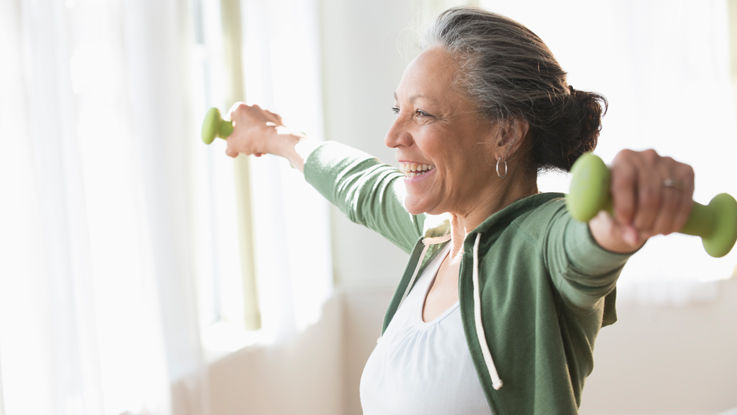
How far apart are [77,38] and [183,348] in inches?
35.6

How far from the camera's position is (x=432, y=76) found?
1.33 m

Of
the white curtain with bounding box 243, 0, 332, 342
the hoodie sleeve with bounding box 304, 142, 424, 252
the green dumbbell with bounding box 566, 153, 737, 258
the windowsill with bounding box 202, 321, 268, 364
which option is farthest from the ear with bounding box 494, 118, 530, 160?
the white curtain with bounding box 243, 0, 332, 342

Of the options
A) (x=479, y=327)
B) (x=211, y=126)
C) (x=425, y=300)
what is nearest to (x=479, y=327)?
(x=479, y=327)

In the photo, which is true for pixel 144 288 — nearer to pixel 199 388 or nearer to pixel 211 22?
pixel 199 388

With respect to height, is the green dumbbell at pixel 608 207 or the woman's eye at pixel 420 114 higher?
the woman's eye at pixel 420 114

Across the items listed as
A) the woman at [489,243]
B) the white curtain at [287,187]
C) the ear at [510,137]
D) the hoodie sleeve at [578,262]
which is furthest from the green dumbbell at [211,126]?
the white curtain at [287,187]

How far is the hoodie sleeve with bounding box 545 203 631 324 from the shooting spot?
88 cm

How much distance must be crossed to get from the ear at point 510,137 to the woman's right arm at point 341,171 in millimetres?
391

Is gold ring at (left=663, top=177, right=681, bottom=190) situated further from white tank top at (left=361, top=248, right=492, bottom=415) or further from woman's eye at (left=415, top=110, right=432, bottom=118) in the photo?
woman's eye at (left=415, top=110, right=432, bottom=118)

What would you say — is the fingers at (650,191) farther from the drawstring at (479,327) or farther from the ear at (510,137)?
the ear at (510,137)

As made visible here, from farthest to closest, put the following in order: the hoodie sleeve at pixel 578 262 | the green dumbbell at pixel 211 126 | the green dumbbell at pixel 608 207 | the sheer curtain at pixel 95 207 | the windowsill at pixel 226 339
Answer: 1. the windowsill at pixel 226 339
2. the green dumbbell at pixel 211 126
3. the sheer curtain at pixel 95 207
4. the hoodie sleeve at pixel 578 262
5. the green dumbbell at pixel 608 207

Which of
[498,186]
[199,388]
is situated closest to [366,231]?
[199,388]

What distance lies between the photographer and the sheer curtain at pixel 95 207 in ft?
4.90

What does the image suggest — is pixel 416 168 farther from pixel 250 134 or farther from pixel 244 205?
pixel 244 205
